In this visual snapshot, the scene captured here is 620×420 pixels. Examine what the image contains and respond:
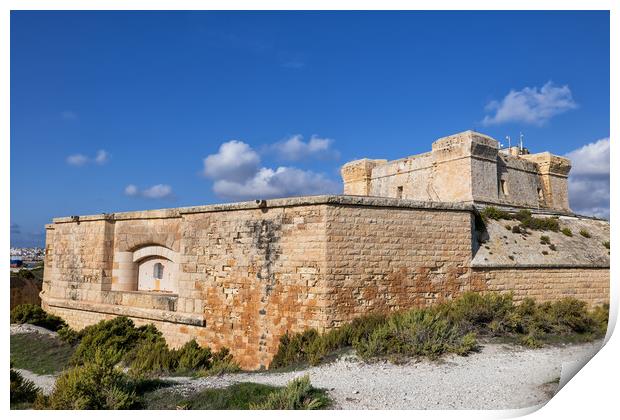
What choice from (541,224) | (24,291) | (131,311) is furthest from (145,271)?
(541,224)

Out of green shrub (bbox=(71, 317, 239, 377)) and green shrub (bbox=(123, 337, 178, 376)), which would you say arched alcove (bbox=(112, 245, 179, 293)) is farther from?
green shrub (bbox=(123, 337, 178, 376))

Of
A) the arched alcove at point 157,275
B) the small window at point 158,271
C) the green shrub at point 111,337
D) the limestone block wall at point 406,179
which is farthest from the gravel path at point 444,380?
the limestone block wall at point 406,179

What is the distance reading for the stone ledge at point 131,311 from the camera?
1179cm

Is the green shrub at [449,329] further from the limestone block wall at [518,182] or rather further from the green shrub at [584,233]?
the limestone block wall at [518,182]

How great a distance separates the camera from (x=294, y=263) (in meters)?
10.0

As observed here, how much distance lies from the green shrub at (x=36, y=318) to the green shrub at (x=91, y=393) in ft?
33.8

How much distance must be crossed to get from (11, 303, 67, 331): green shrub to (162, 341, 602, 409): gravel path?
935cm

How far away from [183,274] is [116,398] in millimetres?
5991

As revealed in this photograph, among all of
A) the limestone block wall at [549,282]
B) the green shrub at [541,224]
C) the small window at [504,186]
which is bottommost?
the limestone block wall at [549,282]

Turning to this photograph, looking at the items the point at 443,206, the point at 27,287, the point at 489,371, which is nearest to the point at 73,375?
the point at 489,371

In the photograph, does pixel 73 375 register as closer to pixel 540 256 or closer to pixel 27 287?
pixel 540 256

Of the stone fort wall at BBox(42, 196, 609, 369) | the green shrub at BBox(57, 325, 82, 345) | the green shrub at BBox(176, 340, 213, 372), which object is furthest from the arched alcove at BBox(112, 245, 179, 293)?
the green shrub at BBox(176, 340, 213, 372)

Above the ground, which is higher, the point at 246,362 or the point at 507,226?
the point at 507,226

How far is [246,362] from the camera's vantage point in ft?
34.5
